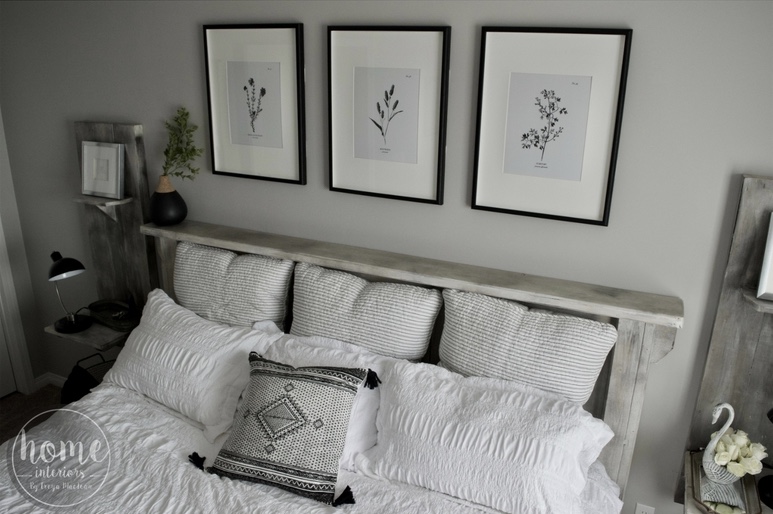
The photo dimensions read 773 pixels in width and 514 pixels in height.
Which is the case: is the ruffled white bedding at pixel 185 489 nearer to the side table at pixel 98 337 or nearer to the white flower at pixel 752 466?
the white flower at pixel 752 466

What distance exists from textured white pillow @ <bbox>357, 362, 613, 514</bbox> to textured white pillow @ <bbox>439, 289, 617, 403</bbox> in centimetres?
5

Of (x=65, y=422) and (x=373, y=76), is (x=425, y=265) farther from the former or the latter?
(x=65, y=422)

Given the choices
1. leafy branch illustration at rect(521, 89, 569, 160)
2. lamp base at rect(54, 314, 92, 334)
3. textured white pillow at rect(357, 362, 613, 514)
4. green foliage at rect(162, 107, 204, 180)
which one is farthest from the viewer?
lamp base at rect(54, 314, 92, 334)

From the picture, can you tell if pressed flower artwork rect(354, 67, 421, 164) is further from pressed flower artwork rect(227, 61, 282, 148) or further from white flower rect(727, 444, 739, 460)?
white flower rect(727, 444, 739, 460)

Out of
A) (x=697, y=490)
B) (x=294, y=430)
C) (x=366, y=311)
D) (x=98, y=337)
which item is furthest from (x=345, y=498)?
(x=98, y=337)

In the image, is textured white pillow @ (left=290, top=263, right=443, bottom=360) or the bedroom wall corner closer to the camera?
textured white pillow @ (left=290, top=263, right=443, bottom=360)

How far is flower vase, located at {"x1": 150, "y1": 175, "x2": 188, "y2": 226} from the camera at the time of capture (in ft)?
7.90

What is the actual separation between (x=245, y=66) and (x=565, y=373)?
5.26 ft

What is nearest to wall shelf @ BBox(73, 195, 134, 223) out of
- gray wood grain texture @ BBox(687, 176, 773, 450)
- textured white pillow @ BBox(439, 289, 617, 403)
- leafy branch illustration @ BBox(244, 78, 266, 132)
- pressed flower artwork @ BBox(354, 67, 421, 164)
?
leafy branch illustration @ BBox(244, 78, 266, 132)

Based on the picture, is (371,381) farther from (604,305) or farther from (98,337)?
(98,337)

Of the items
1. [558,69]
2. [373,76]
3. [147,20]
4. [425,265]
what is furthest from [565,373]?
[147,20]

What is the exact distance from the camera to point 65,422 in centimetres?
193

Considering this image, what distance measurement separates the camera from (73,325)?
2609mm

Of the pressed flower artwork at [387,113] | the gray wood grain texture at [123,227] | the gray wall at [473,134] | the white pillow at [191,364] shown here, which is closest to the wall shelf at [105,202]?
the gray wood grain texture at [123,227]
